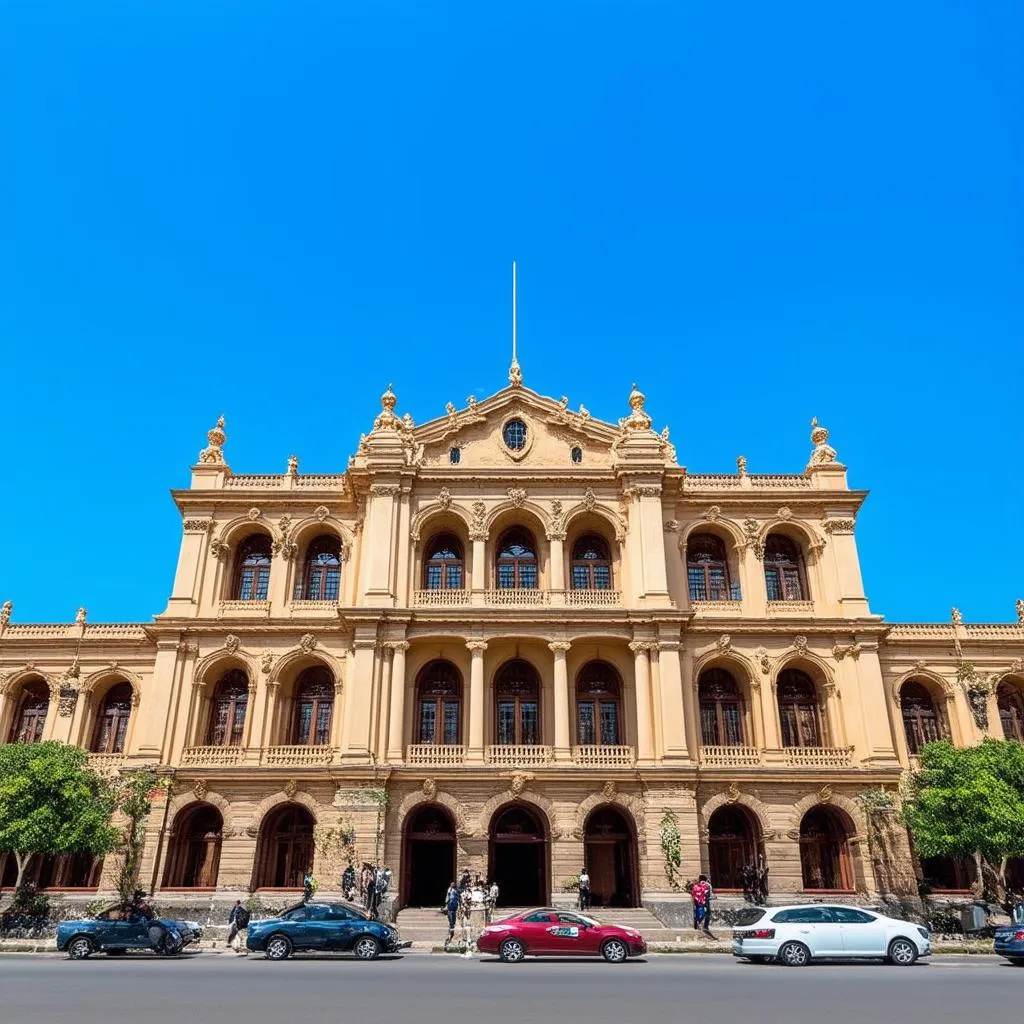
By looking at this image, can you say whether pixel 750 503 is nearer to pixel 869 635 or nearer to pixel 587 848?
pixel 869 635

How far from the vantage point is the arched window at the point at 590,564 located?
126 ft

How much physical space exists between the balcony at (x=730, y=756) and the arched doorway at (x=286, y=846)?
54.1 feet

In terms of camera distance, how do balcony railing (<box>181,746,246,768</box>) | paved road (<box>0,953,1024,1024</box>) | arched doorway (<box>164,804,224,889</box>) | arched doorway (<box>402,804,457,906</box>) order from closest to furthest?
paved road (<box>0,953,1024,1024</box>) < arched doorway (<box>164,804,224,889</box>) < arched doorway (<box>402,804,457,906</box>) < balcony railing (<box>181,746,246,768</box>)

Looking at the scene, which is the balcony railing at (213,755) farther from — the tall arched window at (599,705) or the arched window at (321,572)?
the tall arched window at (599,705)

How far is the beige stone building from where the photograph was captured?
32875 mm

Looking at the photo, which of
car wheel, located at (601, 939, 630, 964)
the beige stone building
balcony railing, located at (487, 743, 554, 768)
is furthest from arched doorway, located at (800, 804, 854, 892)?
car wheel, located at (601, 939, 630, 964)

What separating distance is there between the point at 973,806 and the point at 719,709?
407 inches

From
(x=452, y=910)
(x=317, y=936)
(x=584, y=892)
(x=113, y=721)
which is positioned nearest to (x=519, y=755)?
(x=584, y=892)

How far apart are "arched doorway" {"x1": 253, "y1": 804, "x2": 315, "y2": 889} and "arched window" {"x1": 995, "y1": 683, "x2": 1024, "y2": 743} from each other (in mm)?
30728

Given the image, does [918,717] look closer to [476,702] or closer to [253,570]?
[476,702]

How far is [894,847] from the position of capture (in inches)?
1280

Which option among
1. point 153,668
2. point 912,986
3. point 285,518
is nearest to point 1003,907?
point 912,986

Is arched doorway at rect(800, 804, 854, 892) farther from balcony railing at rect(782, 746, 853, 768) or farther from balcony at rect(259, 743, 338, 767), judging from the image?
balcony at rect(259, 743, 338, 767)

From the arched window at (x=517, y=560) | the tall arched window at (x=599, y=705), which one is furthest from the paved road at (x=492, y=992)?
the arched window at (x=517, y=560)
